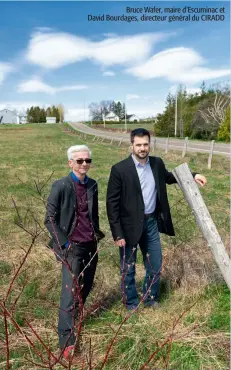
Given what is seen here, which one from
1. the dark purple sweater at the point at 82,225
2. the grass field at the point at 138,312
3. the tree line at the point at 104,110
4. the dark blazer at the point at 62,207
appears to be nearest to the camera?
the grass field at the point at 138,312

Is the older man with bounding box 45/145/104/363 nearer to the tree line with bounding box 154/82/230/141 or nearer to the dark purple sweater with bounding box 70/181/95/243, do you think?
the dark purple sweater with bounding box 70/181/95/243

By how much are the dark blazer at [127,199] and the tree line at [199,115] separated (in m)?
28.6

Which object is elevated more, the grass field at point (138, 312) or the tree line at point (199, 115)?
the tree line at point (199, 115)

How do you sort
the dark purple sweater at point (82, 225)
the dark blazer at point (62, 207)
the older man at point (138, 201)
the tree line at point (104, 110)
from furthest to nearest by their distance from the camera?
the tree line at point (104, 110) < the older man at point (138, 201) < the dark purple sweater at point (82, 225) < the dark blazer at point (62, 207)

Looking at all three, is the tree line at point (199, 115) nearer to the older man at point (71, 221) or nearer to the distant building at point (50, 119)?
the older man at point (71, 221)

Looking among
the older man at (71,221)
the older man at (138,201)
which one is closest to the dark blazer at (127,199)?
the older man at (138,201)

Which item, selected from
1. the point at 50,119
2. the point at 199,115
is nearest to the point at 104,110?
the point at 50,119

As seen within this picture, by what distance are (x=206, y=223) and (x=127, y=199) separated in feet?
2.60

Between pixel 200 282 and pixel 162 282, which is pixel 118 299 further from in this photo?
pixel 200 282

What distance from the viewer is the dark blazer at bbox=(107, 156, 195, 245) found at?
126 inches

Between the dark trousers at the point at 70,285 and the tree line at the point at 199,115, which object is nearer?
the dark trousers at the point at 70,285

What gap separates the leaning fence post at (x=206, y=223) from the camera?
9.06 feet

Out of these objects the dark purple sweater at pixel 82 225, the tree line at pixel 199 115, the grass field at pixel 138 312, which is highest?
the tree line at pixel 199 115

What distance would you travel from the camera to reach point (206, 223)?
9.16 ft
